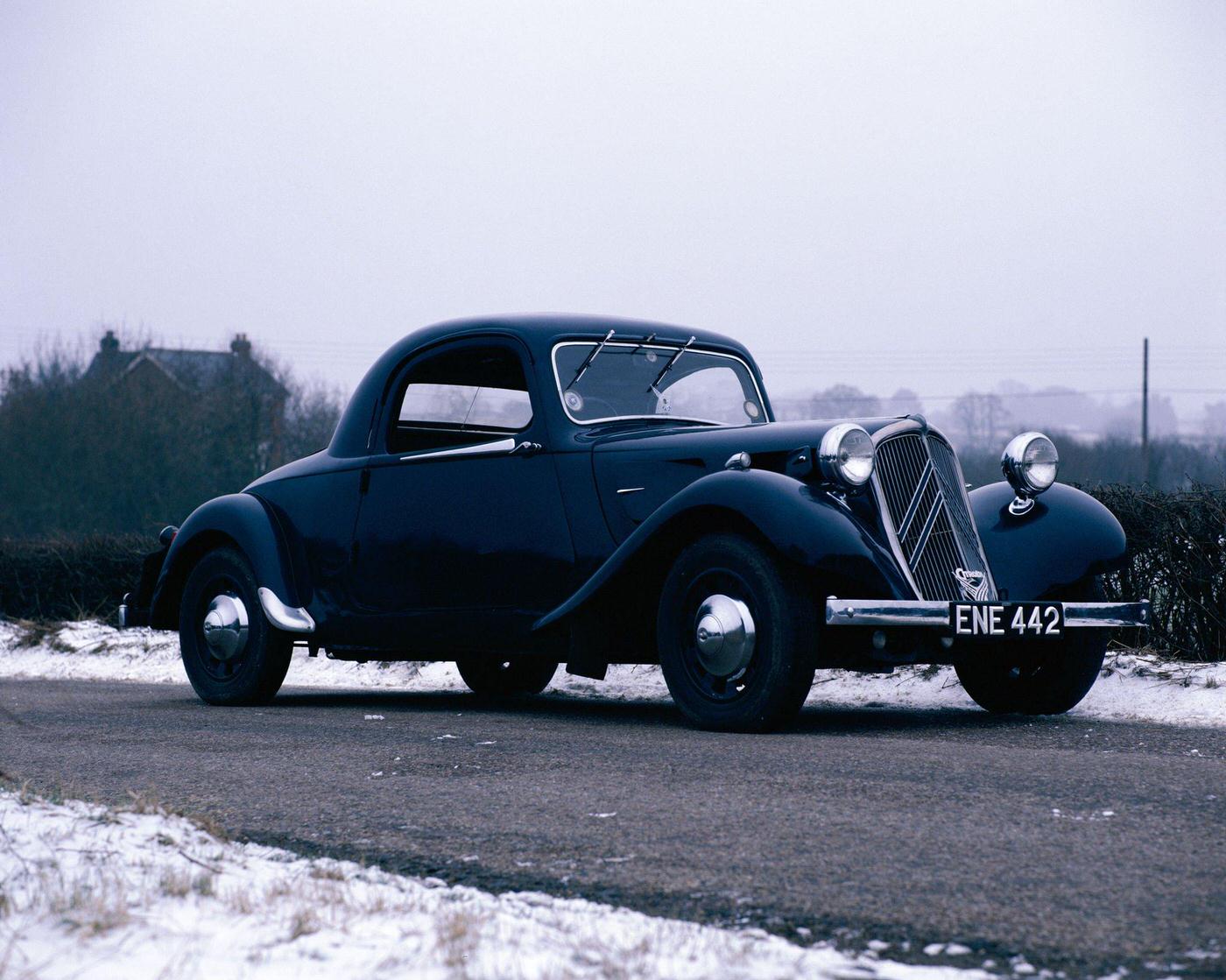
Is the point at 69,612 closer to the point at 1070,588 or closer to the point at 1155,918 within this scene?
the point at 1070,588

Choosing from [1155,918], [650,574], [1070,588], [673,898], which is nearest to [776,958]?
[673,898]

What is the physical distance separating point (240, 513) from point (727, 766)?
4139 mm

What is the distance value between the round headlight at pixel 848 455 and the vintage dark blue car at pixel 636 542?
11 mm

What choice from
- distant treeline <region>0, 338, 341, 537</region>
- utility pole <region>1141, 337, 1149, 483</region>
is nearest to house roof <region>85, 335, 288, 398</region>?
distant treeline <region>0, 338, 341, 537</region>

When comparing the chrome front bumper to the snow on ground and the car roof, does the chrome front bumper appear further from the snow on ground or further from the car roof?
the snow on ground

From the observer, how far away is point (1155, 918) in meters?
2.65

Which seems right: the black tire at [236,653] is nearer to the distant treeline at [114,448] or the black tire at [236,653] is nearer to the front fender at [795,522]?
the front fender at [795,522]

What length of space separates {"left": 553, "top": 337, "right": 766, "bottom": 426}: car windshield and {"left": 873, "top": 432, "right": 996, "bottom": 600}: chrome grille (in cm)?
137

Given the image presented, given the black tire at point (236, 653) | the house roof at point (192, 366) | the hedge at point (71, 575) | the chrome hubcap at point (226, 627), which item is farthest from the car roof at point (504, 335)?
the house roof at point (192, 366)

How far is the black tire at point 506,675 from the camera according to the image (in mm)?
8656

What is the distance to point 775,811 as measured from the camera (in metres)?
3.68

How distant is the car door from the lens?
253 inches

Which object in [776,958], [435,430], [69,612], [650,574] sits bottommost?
[69,612]

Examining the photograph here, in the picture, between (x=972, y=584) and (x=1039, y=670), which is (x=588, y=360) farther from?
(x=1039, y=670)
